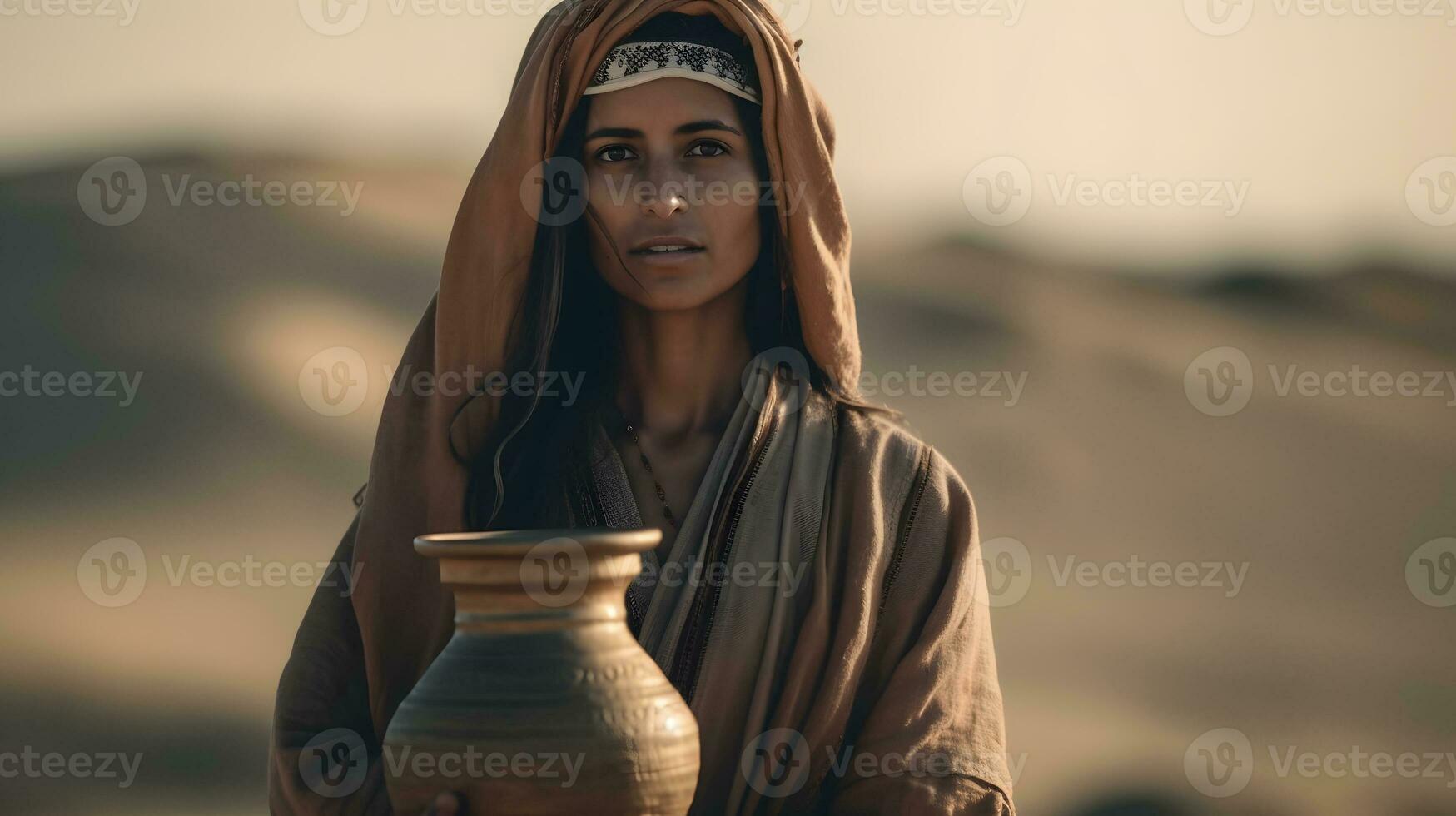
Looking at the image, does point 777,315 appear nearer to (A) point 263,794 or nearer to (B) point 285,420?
(A) point 263,794

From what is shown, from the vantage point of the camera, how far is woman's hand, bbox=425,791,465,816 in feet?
9.11

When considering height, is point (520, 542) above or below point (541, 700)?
above

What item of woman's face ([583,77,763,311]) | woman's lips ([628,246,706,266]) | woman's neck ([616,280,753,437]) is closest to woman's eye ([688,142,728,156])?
woman's face ([583,77,763,311])

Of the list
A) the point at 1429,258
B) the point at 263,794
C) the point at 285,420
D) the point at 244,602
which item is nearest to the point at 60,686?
the point at 244,602

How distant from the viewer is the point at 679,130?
379 cm

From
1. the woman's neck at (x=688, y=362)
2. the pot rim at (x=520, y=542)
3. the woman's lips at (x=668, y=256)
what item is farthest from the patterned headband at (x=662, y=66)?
the pot rim at (x=520, y=542)

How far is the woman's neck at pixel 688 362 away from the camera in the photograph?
13.0ft

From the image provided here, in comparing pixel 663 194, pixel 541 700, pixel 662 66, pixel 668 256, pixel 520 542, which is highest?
pixel 662 66

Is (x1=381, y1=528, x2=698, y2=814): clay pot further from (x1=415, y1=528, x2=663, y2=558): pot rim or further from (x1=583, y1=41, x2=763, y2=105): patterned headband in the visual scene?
(x1=583, y1=41, x2=763, y2=105): patterned headband

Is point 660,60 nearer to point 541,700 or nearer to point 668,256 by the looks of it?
point 668,256

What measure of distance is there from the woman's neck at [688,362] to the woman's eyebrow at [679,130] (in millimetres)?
381

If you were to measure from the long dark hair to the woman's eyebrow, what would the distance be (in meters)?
0.07

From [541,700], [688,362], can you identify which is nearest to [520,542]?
[541,700]

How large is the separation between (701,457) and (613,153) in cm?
68
